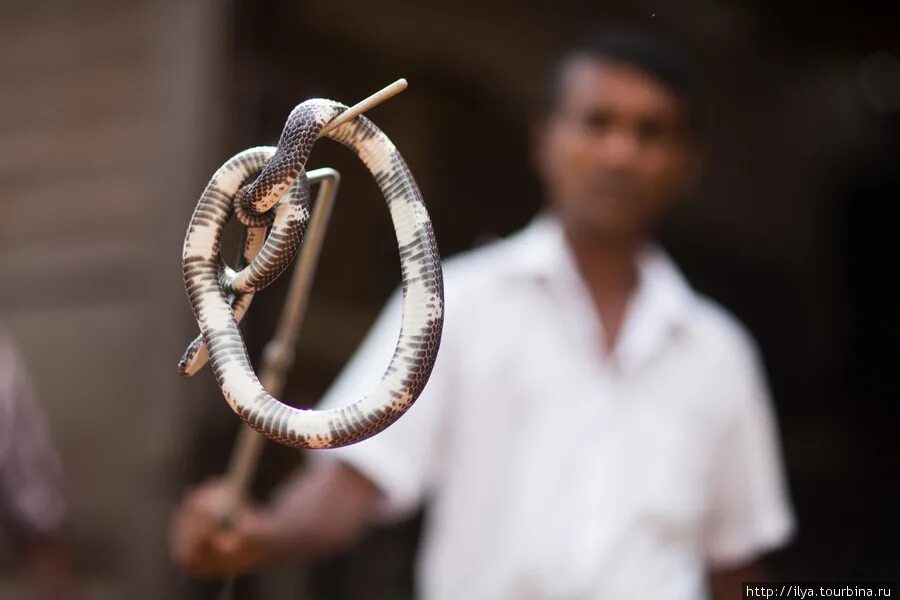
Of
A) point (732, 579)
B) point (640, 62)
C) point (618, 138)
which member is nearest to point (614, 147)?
point (618, 138)

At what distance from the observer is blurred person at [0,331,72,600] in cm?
219

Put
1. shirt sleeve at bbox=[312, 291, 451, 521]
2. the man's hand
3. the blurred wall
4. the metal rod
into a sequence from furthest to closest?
the blurred wall → shirt sleeve at bbox=[312, 291, 451, 521] → the man's hand → the metal rod

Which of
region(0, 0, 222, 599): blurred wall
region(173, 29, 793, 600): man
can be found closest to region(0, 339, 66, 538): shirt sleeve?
region(0, 0, 222, 599): blurred wall

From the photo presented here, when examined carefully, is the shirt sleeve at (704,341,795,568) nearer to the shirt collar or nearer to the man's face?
the shirt collar

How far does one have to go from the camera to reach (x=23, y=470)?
221 centimetres

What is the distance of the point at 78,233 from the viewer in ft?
8.79

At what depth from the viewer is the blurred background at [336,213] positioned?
253 cm

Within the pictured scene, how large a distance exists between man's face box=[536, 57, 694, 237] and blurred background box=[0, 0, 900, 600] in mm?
421

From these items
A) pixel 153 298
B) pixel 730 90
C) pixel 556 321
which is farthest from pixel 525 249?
pixel 730 90

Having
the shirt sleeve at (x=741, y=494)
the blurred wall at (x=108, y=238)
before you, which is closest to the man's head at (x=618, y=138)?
the shirt sleeve at (x=741, y=494)

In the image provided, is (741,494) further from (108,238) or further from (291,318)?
(108,238)

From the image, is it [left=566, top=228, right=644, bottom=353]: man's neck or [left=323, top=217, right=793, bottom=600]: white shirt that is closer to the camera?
[left=323, top=217, right=793, bottom=600]: white shirt

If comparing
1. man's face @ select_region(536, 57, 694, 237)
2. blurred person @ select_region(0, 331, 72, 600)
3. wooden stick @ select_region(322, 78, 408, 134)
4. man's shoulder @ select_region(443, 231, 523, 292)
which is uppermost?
wooden stick @ select_region(322, 78, 408, 134)

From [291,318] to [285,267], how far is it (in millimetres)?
381
